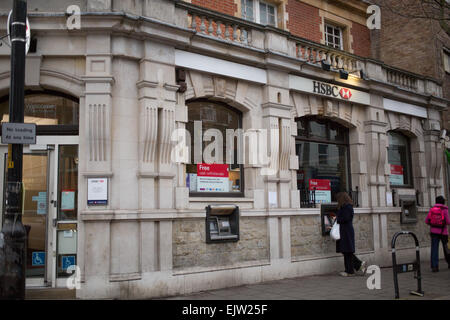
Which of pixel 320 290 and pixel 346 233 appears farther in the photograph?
pixel 346 233

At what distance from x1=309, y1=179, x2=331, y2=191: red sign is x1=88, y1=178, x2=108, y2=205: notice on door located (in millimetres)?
5887

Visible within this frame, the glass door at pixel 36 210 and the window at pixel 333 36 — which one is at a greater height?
the window at pixel 333 36

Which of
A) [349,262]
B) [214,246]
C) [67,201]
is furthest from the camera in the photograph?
[349,262]

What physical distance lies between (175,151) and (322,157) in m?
5.15

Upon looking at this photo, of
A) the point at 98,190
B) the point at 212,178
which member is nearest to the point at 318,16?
the point at 212,178

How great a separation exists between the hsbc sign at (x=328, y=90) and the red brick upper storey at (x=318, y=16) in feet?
7.28

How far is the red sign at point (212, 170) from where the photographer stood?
9688 mm

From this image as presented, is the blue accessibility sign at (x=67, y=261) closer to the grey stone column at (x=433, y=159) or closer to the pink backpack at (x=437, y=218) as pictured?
the pink backpack at (x=437, y=218)

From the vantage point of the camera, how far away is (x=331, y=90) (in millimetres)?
11984

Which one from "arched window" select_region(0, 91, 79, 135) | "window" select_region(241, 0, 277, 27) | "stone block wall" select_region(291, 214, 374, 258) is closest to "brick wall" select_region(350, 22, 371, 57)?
"window" select_region(241, 0, 277, 27)

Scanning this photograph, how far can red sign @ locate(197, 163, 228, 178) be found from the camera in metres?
9.69

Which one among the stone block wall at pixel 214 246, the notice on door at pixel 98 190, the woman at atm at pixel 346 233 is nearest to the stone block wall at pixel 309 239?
the woman at atm at pixel 346 233

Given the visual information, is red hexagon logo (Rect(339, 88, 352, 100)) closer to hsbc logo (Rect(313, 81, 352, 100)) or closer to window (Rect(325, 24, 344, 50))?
hsbc logo (Rect(313, 81, 352, 100))

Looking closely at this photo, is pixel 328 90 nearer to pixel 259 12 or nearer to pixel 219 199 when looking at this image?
pixel 259 12
